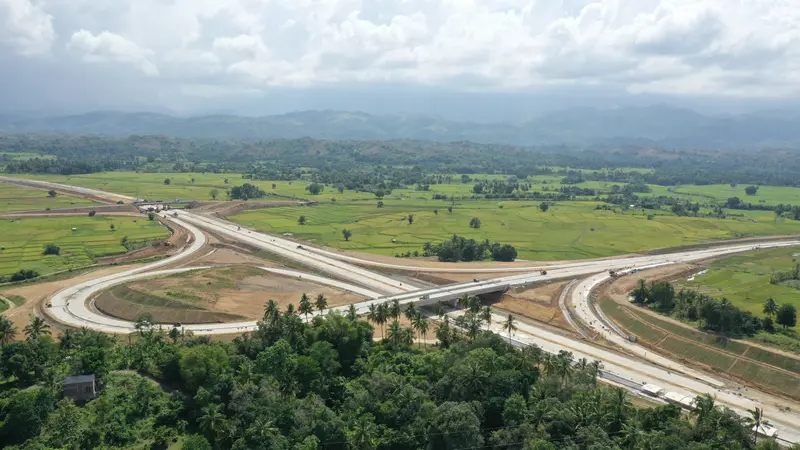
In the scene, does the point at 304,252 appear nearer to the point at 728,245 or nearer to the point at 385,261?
the point at 385,261

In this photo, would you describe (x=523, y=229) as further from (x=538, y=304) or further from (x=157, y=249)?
(x=157, y=249)

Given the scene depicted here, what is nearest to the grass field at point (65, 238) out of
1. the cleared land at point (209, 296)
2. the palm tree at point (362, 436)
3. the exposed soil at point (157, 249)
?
the exposed soil at point (157, 249)

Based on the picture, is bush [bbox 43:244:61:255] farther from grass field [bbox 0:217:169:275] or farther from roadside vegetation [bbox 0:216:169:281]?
grass field [bbox 0:217:169:275]

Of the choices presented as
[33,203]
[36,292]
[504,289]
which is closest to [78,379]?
[36,292]

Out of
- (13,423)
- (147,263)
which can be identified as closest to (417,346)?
(13,423)

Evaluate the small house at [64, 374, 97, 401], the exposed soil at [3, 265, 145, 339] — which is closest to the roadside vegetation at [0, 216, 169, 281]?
the exposed soil at [3, 265, 145, 339]

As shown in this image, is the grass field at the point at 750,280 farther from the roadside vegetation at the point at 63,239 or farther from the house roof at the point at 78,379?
the roadside vegetation at the point at 63,239
